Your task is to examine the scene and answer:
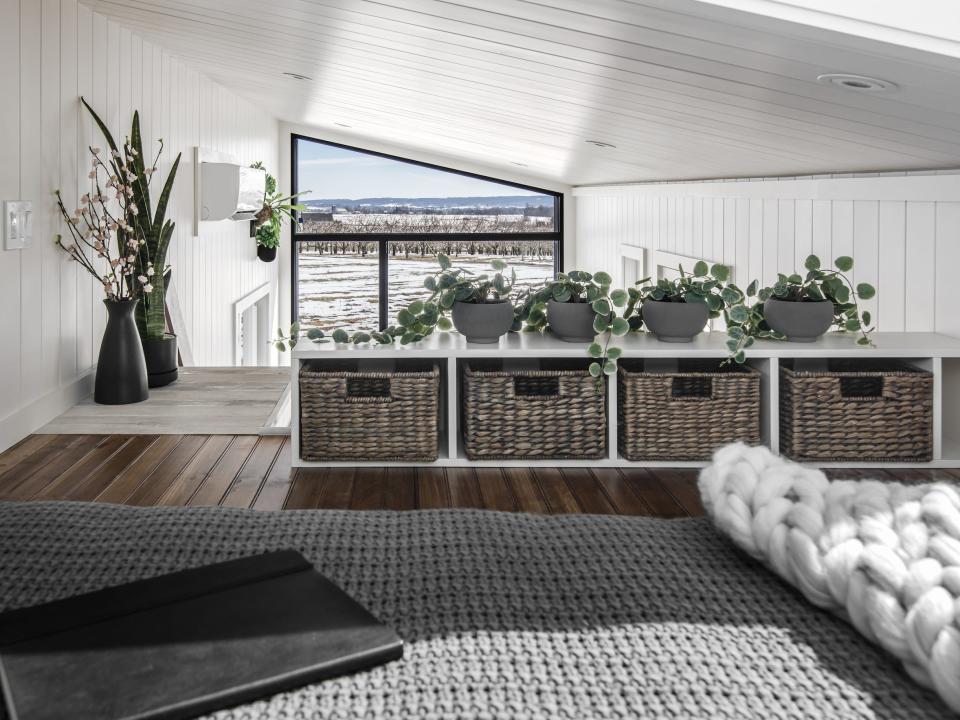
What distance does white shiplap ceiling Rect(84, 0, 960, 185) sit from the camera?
193 centimetres

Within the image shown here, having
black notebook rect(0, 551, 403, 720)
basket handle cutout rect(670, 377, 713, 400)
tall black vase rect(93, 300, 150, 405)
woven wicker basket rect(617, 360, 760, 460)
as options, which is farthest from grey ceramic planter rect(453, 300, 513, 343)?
black notebook rect(0, 551, 403, 720)

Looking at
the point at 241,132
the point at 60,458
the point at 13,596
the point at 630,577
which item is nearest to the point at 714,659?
the point at 630,577

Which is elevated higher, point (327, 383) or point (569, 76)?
point (569, 76)

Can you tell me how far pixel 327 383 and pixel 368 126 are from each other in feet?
15.2

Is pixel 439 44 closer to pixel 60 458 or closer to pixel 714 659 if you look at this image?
pixel 60 458

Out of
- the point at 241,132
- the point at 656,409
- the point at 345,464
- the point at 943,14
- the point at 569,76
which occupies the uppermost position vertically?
the point at 241,132

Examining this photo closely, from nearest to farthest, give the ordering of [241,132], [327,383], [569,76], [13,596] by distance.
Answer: [13,596]
[327,383]
[569,76]
[241,132]

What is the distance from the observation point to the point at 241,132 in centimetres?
634

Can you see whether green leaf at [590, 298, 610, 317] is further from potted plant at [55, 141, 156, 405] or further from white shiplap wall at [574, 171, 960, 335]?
potted plant at [55, 141, 156, 405]

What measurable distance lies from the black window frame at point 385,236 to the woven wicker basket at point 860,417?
5.80 m

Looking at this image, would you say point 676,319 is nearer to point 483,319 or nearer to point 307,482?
point 483,319

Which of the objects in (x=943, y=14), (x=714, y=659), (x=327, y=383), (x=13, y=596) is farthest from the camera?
(x=327, y=383)

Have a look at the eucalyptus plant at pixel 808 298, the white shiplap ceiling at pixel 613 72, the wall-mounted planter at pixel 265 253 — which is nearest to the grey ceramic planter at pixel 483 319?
the eucalyptus plant at pixel 808 298

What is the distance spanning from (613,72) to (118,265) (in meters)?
1.91
